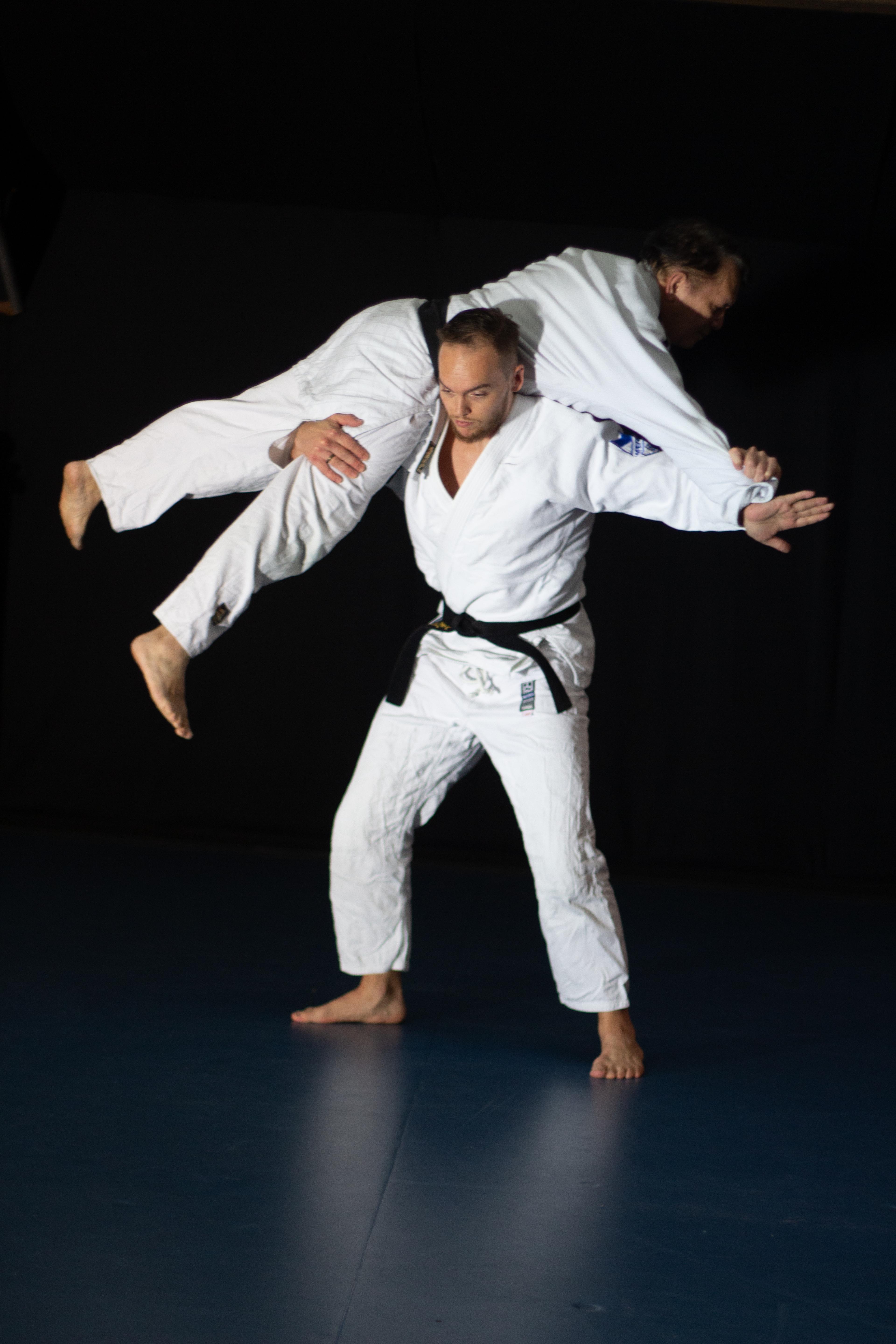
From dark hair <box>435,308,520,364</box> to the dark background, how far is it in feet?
6.18

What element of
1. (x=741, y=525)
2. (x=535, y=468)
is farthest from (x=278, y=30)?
(x=741, y=525)

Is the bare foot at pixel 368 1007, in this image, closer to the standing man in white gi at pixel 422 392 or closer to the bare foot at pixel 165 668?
the bare foot at pixel 165 668

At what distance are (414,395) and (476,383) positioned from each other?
0.15 m

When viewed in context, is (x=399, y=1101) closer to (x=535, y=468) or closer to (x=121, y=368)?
(x=535, y=468)

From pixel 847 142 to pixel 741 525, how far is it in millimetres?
2158

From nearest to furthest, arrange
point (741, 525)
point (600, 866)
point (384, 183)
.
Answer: point (741, 525), point (600, 866), point (384, 183)

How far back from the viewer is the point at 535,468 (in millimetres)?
2453

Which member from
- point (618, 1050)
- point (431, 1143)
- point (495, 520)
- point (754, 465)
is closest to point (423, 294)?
point (495, 520)

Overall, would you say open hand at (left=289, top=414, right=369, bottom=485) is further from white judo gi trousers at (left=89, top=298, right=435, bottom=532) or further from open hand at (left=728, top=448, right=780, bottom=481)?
open hand at (left=728, top=448, right=780, bottom=481)

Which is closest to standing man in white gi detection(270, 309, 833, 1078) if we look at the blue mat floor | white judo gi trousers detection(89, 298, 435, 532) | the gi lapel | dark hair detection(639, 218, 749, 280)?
the gi lapel

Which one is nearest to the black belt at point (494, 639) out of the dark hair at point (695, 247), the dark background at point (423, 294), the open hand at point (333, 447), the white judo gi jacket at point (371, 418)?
the white judo gi jacket at point (371, 418)

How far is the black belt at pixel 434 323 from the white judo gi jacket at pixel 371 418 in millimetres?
10

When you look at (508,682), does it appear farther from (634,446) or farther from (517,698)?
(634,446)

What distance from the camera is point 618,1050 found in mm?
2596
